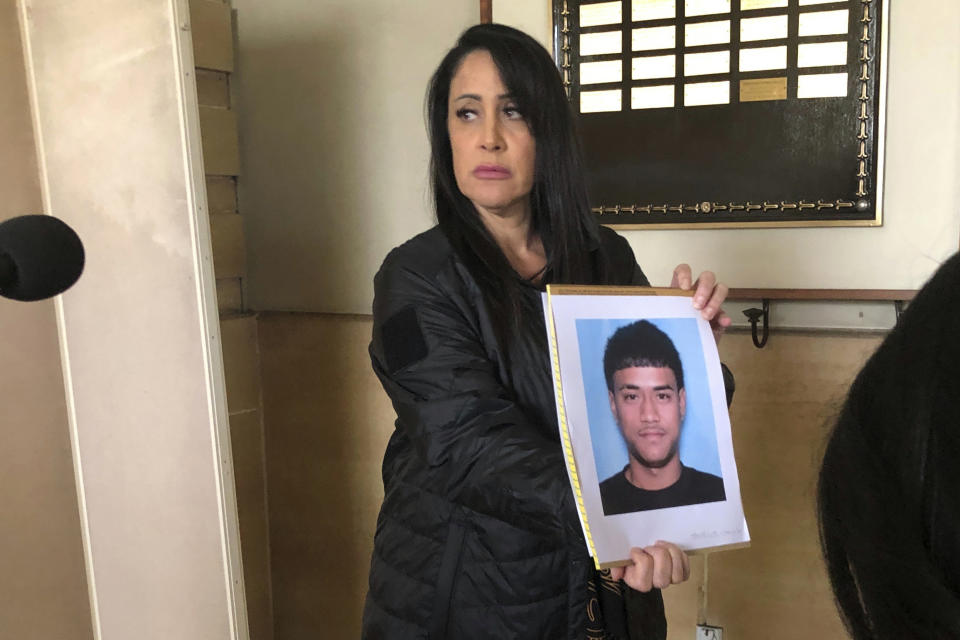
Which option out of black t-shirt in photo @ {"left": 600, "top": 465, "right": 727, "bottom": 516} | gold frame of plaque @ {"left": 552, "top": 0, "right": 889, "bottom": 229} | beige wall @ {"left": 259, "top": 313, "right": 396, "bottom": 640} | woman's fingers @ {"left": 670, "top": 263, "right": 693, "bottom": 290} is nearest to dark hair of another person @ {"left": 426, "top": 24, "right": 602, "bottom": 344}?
woman's fingers @ {"left": 670, "top": 263, "right": 693, "bottom": 290}

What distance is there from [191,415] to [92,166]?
1.49 feet

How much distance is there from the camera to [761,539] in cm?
155

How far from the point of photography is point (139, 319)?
1281 millimetres

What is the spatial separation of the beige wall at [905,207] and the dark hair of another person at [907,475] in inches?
45.3

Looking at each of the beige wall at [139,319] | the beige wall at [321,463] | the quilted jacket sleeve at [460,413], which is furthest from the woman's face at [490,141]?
the beige wall at [321,463]

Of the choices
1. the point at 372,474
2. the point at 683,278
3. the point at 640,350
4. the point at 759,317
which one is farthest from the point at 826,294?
the point at 372,474

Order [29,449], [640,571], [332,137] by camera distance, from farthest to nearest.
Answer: [332,137], [29,449], [640,571]

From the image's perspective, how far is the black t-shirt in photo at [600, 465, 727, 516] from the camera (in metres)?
0.82

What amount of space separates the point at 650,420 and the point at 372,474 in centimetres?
115

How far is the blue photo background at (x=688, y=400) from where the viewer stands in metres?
0.83

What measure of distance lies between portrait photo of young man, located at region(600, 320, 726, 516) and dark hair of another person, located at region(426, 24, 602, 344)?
16 cm

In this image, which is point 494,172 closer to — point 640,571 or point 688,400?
point 688,400

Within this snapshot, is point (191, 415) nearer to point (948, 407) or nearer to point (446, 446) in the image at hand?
point (446, 446)

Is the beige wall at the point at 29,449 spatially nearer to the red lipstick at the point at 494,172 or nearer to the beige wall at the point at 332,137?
the beige wall at the point at 332,137
